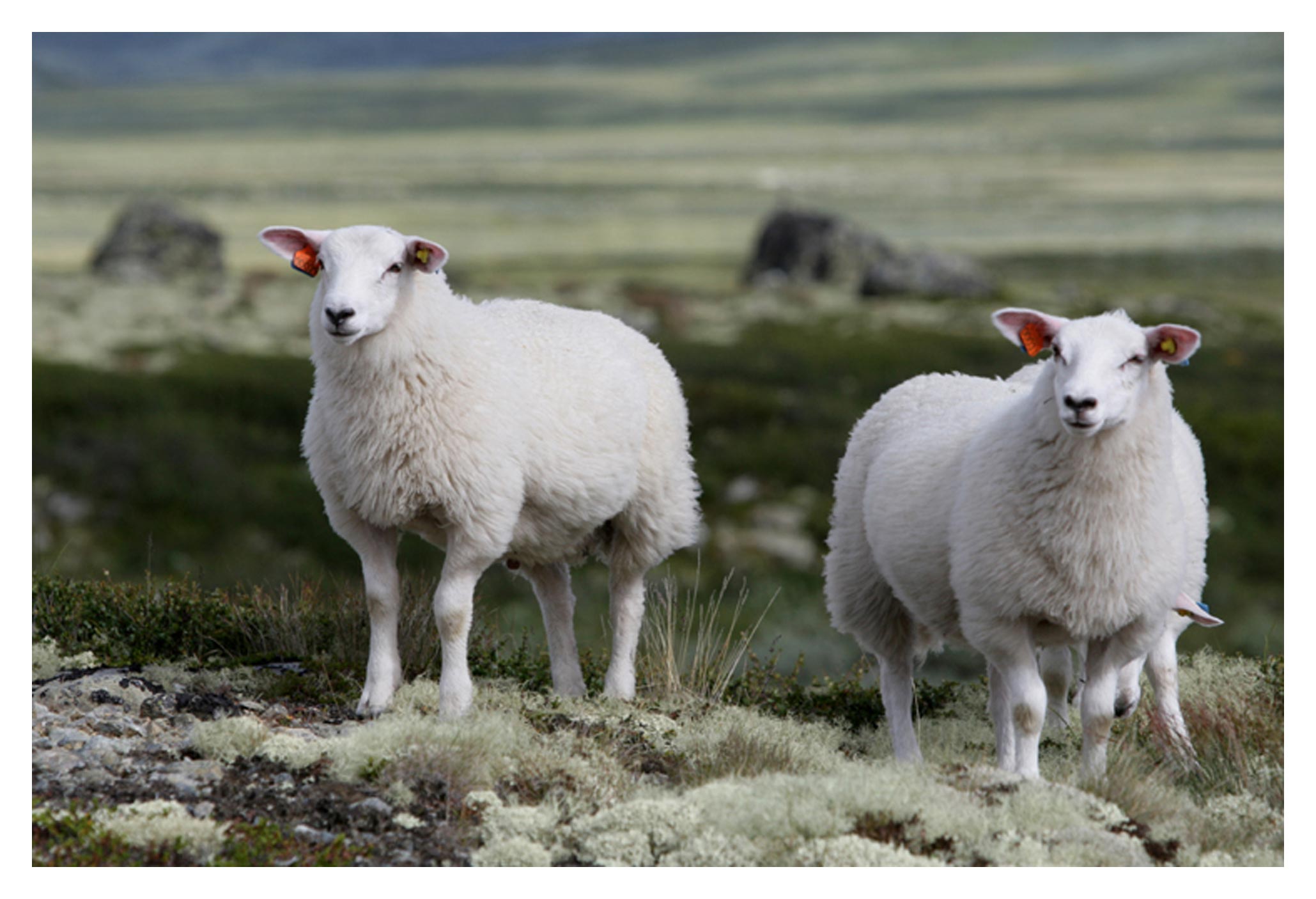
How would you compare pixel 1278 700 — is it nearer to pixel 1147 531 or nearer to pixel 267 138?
pixel 1147 531

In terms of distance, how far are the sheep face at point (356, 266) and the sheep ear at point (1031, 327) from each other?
9.44ft

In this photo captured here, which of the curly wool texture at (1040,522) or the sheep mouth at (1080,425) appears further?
the curly wool texture at (1040,522)

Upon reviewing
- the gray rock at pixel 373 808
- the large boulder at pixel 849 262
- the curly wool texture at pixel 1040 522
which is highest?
the large boulder at pixel 849 262

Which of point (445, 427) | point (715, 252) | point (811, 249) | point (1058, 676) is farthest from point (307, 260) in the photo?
point (715, 252)

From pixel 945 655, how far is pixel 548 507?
30.0ft

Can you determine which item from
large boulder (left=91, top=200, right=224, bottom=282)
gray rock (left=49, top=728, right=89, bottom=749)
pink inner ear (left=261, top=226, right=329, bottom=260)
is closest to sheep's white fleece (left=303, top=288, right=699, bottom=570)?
pink inner ear (left=261, top=226, right=329, bottom=260)

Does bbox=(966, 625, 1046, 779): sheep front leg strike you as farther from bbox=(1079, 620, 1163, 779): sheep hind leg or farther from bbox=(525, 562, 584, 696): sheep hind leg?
bbox=(525, 562, 584, 696): sheep hind leg

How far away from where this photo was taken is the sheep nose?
258 inches

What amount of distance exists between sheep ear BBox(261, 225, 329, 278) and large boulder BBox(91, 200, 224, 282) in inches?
2600

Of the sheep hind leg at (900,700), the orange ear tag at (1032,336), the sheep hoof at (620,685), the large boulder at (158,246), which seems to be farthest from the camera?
the large boulder at (158,246)

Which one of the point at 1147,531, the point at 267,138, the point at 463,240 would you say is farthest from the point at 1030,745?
the point at 267,138

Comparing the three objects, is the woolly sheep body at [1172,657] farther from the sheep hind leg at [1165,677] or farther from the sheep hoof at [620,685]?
the sheep hoof at [620,685]

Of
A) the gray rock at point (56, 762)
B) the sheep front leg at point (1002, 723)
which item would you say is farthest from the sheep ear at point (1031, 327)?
the gray rock at point (56, 762)

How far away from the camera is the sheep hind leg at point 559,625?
8430 millimetres
